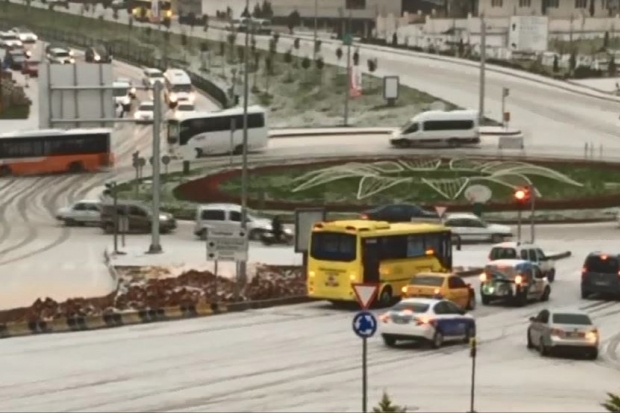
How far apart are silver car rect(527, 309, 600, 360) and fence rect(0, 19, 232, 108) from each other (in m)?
66.9

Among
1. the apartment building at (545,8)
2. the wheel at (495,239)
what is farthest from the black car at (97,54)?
the wheel at (495,239)

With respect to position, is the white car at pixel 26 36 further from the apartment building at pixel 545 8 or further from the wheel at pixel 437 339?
the wheel at pixel 437 339

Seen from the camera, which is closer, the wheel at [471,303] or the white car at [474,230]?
the wheel at [471,303]

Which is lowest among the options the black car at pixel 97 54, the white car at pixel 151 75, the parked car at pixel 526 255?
the white car at pixel 151 75

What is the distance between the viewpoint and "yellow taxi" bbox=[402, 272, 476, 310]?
41.8m

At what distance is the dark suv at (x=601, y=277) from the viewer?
47.5 meters

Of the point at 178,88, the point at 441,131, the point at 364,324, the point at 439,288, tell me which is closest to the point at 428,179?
the point at 441,131

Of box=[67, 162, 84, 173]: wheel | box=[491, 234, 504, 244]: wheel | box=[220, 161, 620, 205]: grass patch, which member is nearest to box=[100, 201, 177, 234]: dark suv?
box=[220, 161, 620, 205]: grass patch

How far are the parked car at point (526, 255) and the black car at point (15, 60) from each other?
238 ft

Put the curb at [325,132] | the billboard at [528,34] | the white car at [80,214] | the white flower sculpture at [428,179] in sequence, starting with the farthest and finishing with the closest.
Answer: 1. the billboard at [528,34]
2. the curb at [325,132]
3. the white flower sculpture at [428,179]
4. the white car at [80,214]

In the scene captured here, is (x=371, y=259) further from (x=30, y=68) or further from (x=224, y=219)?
(x=30, y=68)

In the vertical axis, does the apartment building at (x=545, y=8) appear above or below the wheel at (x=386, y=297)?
above

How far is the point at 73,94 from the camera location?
50906 millimetres

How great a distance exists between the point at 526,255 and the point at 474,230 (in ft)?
42.8
